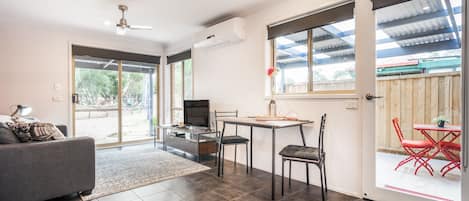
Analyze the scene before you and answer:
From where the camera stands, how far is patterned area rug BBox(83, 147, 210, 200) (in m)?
2.77

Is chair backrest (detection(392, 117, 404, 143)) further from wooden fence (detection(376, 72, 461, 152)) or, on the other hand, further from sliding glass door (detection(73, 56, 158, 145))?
sliding glass door (detection(73, 56, 158, 145))

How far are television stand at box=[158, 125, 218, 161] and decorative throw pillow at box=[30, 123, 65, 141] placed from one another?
6.29 feet

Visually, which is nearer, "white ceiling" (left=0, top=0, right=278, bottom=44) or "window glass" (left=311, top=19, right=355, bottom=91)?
"window glass" (left=311, top=19, right=355, bottom=91)

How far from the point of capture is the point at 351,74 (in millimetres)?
2617

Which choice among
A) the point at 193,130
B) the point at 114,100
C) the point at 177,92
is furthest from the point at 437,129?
the point at 114,100

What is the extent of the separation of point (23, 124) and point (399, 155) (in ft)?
14.8

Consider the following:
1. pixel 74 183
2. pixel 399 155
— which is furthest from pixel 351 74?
pixel 74 183

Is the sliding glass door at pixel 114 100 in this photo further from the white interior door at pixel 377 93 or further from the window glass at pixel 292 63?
the white interior door at pixel 377 93

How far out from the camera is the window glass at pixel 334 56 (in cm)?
262

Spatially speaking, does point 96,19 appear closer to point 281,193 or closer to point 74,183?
point 74,183

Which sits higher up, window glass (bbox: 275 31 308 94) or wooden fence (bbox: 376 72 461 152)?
window glass (bbox: 275 31 308 94)

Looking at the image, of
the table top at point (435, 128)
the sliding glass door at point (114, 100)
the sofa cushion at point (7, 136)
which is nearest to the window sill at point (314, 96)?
the table top at point (435, 128)

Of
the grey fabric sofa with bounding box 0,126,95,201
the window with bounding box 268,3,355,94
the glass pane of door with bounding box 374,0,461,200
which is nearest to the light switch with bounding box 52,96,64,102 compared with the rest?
the grey fabric sofa with bounding box 0,126,95,201

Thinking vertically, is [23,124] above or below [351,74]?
below
